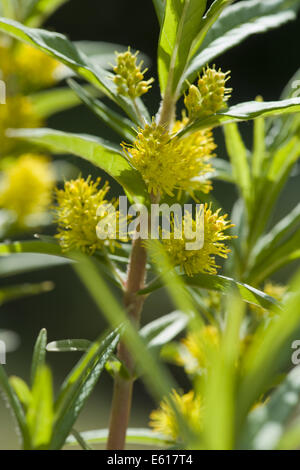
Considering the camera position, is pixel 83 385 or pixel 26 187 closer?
pixel 83 385

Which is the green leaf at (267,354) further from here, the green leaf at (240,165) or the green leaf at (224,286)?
the green leaf at (240,165)

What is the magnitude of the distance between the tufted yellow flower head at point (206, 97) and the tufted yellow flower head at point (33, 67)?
1.26 ft

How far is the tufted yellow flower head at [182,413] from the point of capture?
14.4 inches

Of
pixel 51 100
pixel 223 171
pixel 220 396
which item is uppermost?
pixel 51 100

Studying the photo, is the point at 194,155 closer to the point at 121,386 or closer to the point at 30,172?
the point at 121,386

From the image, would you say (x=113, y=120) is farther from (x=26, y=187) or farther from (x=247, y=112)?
(x=26, y=187)

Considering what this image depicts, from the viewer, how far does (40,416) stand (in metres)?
0.30

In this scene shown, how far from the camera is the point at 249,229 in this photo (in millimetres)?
470

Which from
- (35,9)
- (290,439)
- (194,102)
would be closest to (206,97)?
(194,102)

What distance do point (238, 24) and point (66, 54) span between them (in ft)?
0.44

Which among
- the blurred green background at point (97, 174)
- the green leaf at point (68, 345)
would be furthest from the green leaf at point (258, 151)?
the green leaf at point (68, 345)
